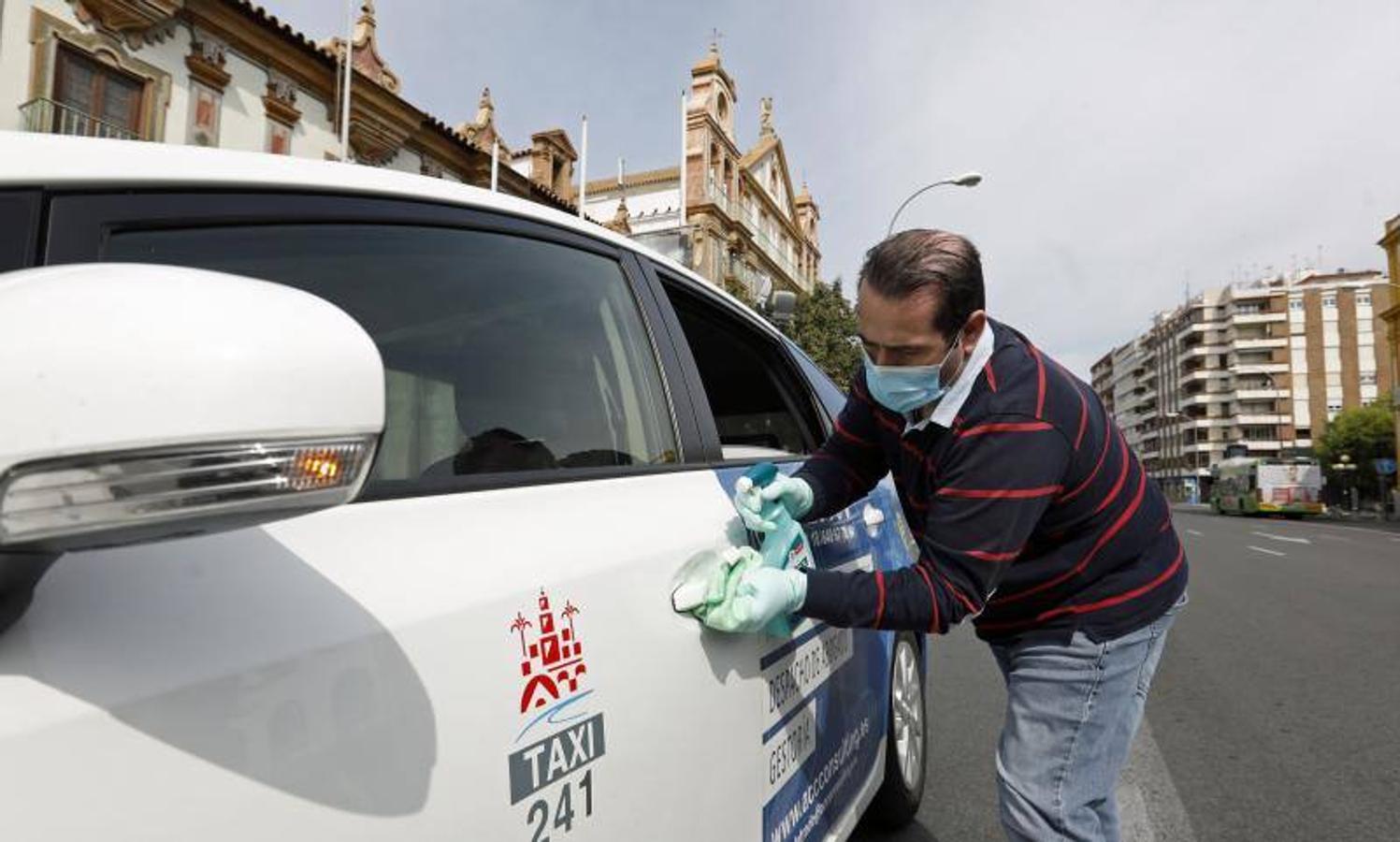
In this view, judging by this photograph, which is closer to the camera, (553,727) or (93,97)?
(553,727)

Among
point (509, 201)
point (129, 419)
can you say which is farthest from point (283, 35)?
point (129, 419)

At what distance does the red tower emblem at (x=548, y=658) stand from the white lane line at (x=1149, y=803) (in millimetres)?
2307

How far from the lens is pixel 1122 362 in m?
112

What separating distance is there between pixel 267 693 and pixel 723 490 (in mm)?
1099

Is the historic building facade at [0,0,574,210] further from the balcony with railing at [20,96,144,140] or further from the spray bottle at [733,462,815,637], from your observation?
the spray bottle at [733,462,815,637]

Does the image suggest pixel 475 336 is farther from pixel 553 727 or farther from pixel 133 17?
pixel 133 17

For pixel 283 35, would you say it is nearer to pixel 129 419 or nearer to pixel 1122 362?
pixel 129 419

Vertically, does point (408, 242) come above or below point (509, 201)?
below

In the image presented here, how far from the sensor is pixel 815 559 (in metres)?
1.92

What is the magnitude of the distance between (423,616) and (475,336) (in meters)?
Result: 0.62

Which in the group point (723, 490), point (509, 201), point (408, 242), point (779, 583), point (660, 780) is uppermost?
point (509, 201)

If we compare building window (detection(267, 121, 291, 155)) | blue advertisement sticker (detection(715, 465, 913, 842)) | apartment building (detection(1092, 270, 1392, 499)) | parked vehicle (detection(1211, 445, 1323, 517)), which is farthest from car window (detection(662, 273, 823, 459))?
apartment building (detection(1092, 270, 1392, 499))

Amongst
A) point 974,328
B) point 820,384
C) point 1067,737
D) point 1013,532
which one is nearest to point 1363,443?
point 820,384

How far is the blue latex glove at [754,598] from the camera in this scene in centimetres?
136
